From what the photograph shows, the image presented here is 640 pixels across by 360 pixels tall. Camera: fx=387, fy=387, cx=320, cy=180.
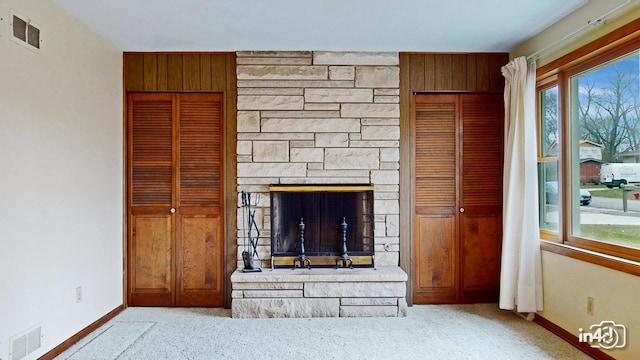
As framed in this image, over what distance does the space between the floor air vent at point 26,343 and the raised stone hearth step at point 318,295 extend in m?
1.41

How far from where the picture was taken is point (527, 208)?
3.24 m

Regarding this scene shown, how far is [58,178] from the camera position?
2.76 m

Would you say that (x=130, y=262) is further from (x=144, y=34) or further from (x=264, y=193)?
(x=144, y=34)

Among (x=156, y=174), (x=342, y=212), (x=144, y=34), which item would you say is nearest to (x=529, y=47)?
(x=342, y=212)

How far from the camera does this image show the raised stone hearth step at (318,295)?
3.44 meters

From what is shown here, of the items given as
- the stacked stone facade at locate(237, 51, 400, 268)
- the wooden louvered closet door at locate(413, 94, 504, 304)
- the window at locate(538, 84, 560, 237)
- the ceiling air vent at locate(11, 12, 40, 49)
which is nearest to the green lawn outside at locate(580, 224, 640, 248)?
the window at locate(538, 84, 560, 237)

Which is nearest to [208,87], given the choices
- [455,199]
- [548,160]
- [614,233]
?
[455,199]

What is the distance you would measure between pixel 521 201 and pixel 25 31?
152 inches

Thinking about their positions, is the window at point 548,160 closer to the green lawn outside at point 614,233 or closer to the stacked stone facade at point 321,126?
the green lawn outside at point 614,233

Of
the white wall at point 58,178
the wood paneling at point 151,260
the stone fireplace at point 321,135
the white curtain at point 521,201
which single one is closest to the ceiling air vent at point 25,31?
the white wall at point 58,178

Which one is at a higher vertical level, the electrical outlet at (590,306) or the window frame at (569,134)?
the window frame at (569,134)

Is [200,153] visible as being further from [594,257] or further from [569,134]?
[594,257]

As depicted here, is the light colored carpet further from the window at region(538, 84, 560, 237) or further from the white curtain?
the window at region(538, 84, 560, 237)

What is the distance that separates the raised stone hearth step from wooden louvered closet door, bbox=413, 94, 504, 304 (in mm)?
506
